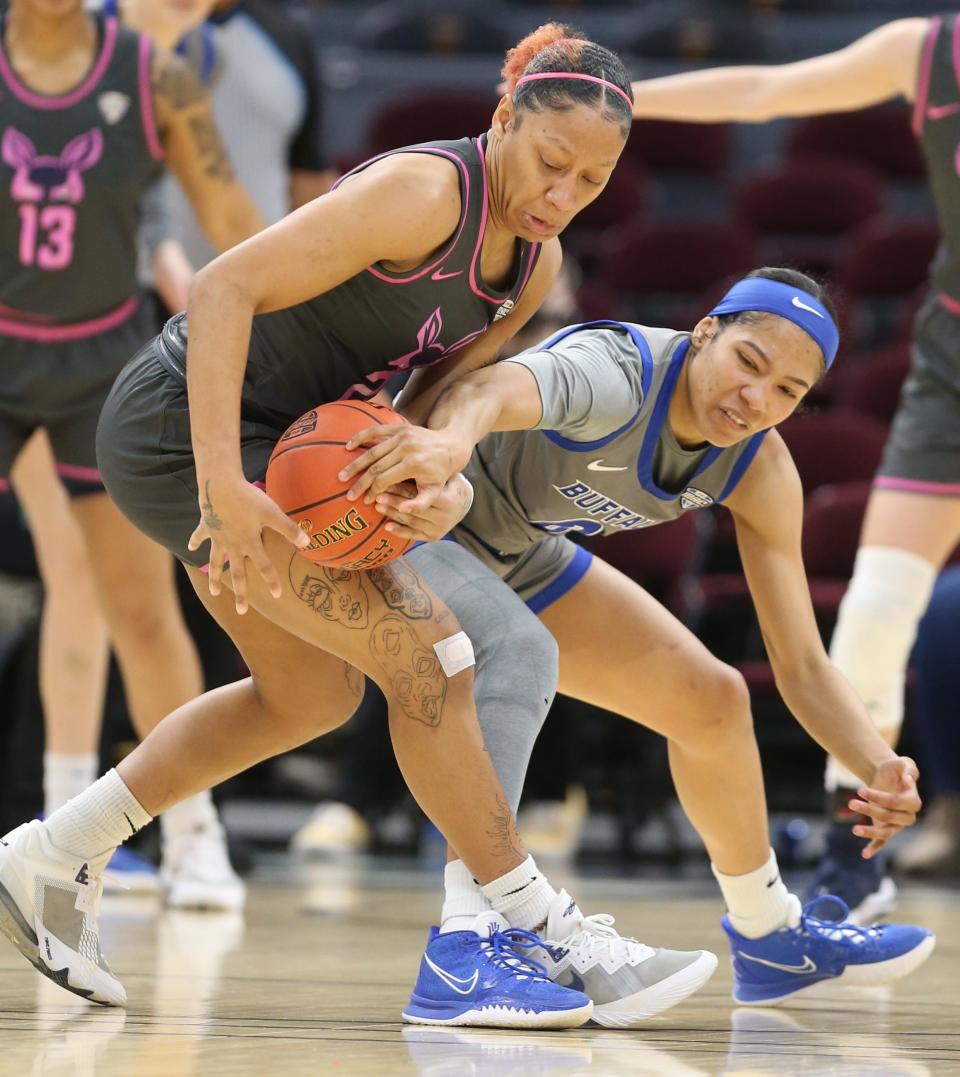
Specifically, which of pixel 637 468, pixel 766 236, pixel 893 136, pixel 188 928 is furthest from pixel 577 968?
pixel 893 136

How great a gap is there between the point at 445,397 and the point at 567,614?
65 cm

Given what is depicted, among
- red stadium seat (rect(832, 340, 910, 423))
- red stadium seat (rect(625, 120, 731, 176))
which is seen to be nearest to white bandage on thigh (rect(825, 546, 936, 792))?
red stadium seat (rect(832, 340, 910, 423))

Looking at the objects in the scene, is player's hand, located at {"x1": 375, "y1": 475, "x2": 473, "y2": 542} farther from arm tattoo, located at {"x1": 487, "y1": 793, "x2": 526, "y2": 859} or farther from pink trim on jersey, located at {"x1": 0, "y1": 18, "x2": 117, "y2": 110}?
pink trim on jersey, located at {"x1": 0, "y1": 18, "x2": 117, "y2": 110}

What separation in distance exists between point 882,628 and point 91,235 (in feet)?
7.04

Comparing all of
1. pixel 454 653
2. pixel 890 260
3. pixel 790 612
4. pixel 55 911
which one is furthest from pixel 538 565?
pixel 890 260

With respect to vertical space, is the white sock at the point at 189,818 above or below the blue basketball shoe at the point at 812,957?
below

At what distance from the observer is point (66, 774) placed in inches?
189

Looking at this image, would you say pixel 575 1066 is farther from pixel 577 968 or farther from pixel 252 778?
pixel 252 778

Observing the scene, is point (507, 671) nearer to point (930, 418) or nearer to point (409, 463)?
point (409, 463)

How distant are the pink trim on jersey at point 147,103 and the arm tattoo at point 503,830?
2.29 m

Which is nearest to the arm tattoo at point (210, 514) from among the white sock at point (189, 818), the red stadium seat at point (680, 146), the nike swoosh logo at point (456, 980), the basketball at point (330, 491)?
the basketball at point (330, 491)

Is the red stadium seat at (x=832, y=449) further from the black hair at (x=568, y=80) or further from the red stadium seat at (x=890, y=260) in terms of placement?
the black hair at (x=568, y=80)

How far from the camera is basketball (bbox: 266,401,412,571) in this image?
2.70 m

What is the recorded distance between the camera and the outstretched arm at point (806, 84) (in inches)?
175
